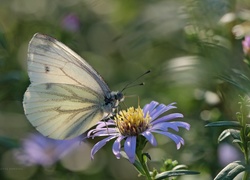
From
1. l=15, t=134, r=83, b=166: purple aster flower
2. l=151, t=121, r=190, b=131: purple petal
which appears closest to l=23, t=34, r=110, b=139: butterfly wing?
l=151, t=121, r=190, b=131: purple petal

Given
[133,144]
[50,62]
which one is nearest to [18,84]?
[50,62]

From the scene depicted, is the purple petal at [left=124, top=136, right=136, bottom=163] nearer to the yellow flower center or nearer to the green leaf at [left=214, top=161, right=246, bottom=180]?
the yellow flower center

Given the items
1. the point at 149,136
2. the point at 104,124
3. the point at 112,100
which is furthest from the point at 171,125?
the point at 112,100

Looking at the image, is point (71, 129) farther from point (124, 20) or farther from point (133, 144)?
point (124, 20)

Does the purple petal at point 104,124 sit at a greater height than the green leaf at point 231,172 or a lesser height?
greater

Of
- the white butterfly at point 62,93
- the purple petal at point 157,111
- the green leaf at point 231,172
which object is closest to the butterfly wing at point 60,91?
the white butterfly at point 62,93

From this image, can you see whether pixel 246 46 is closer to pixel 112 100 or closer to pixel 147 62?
pixel 112 100

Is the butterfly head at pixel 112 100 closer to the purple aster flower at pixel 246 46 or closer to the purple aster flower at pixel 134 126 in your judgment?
the purple aster flower at pixel 134 126
